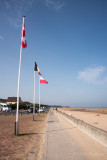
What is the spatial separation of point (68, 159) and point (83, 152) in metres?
1.01

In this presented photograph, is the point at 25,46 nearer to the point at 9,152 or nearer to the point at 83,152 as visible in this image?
the point at 9,152


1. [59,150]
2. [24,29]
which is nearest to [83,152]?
[59,150]

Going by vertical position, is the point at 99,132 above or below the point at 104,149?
above

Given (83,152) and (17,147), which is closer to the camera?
(83,152)

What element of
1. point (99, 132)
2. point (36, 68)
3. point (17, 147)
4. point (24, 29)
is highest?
point (24, 29)

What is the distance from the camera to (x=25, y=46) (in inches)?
434

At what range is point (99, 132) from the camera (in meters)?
6.93

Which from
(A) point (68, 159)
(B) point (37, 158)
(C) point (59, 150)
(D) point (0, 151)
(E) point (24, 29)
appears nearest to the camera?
(A) point (68, 159)

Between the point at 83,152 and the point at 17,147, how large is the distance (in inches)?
130

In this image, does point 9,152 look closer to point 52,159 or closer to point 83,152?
point 52,159

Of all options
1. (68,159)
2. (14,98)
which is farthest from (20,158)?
(14,98)

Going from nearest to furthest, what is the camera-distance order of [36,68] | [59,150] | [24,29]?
[59,150], [24,29], [36,68]

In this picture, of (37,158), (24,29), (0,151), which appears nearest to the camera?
(37,158)

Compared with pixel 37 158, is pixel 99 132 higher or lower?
higher
